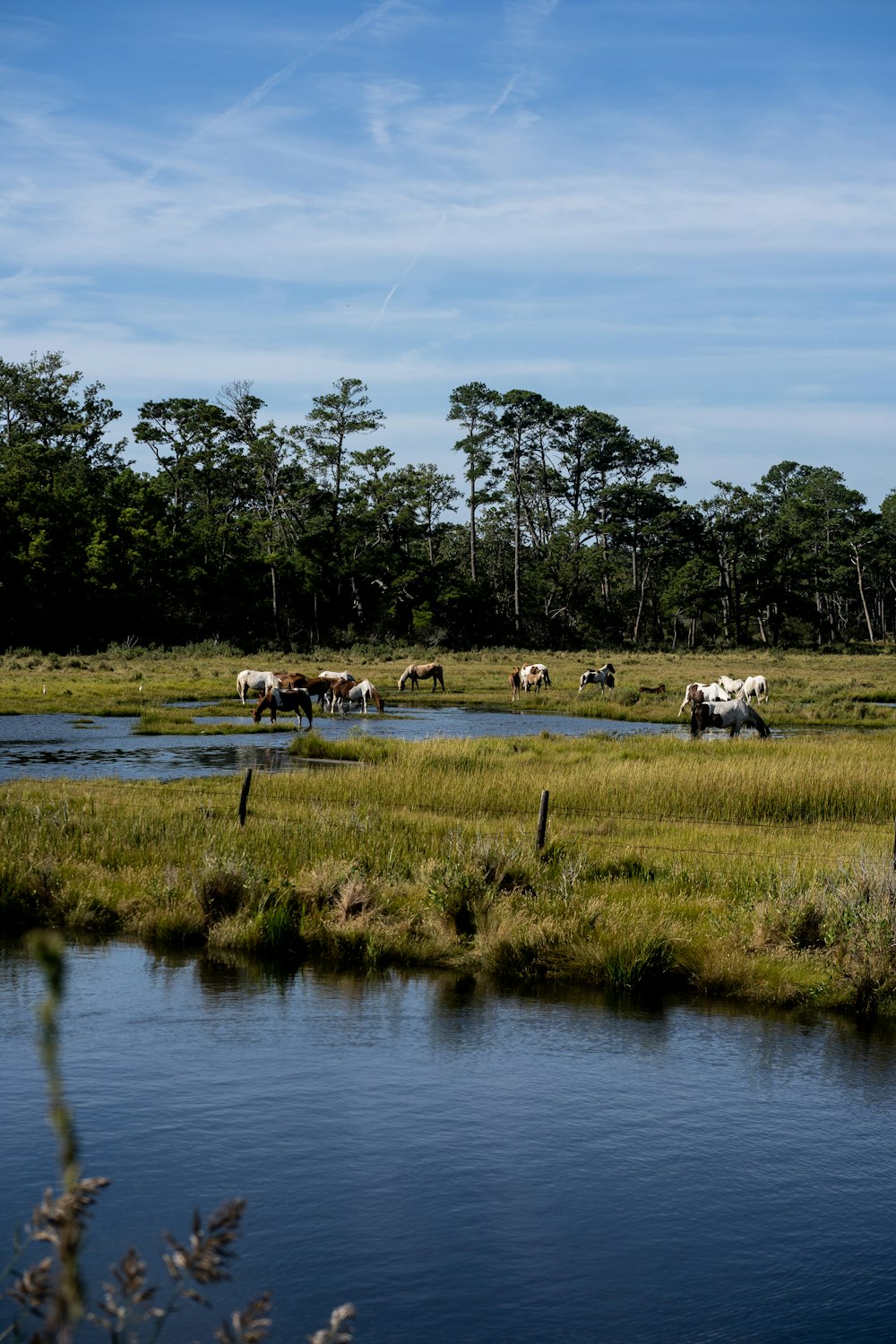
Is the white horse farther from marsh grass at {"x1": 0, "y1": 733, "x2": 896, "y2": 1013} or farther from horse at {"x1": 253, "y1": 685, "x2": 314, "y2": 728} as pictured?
marsh grass at {"x1": 0, "y1": 733, "x2": 896, "y2": 1013}

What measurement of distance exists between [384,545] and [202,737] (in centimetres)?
5277

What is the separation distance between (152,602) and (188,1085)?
226 ft

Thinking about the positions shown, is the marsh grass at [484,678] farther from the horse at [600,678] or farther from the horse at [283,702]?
the horse at [283,702]

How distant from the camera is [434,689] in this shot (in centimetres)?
5700

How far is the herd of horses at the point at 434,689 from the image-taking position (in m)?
36.1

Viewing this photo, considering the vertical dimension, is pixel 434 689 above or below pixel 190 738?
above

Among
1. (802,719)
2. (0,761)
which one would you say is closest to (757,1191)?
(0,761)

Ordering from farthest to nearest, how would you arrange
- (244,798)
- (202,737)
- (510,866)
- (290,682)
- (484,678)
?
(484,678) < (290,682) < (202,737) < (244,798) < (510,866)

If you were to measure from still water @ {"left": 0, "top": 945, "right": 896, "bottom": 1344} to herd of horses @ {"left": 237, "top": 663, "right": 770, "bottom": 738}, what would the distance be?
73.3ft

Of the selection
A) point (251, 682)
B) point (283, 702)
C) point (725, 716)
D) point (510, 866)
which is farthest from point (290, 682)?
point (510, 866)

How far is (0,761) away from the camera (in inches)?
1152

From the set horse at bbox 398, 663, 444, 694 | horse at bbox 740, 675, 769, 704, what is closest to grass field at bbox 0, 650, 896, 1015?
horse at bbox 740, 675, 769, 704

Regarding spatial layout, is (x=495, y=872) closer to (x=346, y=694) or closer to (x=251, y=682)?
(x=346, y=694)

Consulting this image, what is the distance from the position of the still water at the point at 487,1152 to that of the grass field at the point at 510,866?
0.98 metres
